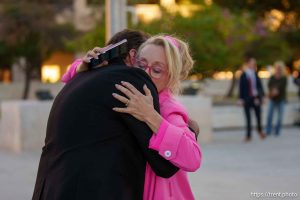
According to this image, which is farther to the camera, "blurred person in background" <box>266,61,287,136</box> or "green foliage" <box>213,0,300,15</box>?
"green foliage" <box>213,0,300,15</box>

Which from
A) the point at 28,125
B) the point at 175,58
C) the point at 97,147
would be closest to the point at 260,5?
the point at 28,125

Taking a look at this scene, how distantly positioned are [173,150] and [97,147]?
283 millimetres

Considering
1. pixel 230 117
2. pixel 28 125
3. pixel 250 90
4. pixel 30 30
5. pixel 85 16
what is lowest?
pixel 230 117

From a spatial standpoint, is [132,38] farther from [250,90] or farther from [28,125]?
[250,90]

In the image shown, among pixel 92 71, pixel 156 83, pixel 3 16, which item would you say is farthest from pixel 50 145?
pixel 3 16

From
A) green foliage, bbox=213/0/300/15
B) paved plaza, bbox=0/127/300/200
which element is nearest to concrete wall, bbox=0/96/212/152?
paved plaza, bbox=0/127/300/200

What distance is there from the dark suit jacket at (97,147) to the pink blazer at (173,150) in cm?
4

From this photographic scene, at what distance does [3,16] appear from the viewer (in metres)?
30.5

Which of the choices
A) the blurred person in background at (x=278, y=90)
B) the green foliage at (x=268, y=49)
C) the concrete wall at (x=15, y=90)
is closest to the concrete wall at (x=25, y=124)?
the blurred person in background at (x=278, y=90)

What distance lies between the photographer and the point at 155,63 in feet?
9.21

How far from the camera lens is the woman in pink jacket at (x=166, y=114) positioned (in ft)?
8.43

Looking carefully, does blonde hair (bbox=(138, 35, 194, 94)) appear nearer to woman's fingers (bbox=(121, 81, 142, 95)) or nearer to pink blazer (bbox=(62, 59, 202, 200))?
pink blazer (bbox=(62, 59, 202, 200))

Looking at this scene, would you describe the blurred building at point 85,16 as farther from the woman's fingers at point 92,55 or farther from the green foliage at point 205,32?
the woman's fingers at point 92,55

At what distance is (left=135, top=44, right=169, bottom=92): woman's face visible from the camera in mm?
2803
